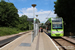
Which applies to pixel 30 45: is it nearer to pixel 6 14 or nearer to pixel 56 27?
pixel 56 27

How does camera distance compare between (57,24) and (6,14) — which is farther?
(6,14)

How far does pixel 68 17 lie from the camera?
26.9 metres

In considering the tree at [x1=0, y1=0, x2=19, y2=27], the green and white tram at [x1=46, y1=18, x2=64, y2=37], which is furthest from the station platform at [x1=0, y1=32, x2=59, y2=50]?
the tree at [x1=0, y1=0, x2=19, y2=27]

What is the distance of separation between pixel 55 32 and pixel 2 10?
108 feet

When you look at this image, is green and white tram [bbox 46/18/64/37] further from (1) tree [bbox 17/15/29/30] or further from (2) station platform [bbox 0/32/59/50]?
(1) tree [bbox 17/15/29/30]

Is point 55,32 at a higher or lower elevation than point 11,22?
lower

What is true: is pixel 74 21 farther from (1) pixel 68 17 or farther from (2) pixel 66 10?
(2) pixel 66 10

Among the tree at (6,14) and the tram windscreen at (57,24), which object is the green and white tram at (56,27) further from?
A: the tree at (6,14)

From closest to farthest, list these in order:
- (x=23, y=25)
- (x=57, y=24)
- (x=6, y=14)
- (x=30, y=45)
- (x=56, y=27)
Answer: (x=30, y=45) < (x=56, y=27) < (x=57, y=24) < (x=6, y=14) < (x=23, y=25)

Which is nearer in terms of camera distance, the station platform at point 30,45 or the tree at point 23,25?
the station platform at point 30,45

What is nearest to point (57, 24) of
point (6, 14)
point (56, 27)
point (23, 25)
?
point (56, 27)

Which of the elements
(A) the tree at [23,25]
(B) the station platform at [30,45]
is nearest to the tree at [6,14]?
(A) the tree at [23,25]

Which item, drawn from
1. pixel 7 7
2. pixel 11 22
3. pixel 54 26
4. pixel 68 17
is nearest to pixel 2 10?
pixel 7 7

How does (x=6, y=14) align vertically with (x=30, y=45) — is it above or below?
above
